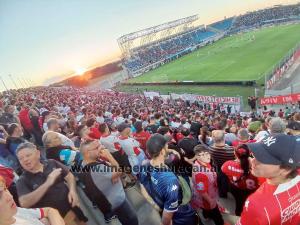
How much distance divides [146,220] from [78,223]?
5.00 ft

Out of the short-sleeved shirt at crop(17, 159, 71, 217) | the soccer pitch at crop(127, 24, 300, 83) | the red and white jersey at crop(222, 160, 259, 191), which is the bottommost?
the soccer pitch at crop(127, 24, 300, 83)

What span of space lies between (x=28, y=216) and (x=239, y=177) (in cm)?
263

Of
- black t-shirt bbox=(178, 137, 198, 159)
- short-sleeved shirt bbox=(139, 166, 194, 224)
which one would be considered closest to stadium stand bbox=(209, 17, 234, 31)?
black t-shirt bbox=(178, 137, 198, 159)

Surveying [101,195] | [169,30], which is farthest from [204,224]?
[169,30]

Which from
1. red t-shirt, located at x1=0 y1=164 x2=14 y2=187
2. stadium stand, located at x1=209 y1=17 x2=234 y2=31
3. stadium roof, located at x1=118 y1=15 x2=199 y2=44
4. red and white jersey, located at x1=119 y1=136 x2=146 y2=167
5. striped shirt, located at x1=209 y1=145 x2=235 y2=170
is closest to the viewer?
red t-shirt, located at x1=0 y1=164 x2=14 y2=187

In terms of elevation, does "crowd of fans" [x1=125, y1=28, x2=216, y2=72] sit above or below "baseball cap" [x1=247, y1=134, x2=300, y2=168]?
below

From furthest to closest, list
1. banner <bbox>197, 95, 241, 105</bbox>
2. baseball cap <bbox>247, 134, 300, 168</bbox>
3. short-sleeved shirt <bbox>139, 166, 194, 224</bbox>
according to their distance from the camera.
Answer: banner <bbox>197, 95, 241, 105</bbox>, short-sleeved shirt <bbox>139, 166, 194, 224</bbox>, baseball cap <bbox>247, 134, 300, 168</bbox>

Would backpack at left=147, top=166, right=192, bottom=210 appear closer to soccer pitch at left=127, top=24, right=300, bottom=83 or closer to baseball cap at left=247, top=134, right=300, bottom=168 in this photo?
baseball cap at left=247, top=134, right=300, bottom=168

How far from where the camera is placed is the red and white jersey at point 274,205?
2164mm

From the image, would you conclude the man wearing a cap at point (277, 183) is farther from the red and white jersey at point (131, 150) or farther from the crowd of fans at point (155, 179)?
the red and white jersey at point (131, 150)

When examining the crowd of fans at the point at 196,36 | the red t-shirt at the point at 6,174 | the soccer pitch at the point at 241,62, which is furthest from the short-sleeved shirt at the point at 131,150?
the crowd of fans at the point at 196,36

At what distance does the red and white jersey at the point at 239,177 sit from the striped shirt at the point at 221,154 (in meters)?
0.69

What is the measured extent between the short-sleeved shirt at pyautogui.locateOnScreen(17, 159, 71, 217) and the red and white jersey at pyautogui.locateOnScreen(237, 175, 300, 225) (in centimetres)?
204

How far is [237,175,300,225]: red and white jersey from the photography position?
7.10ft
